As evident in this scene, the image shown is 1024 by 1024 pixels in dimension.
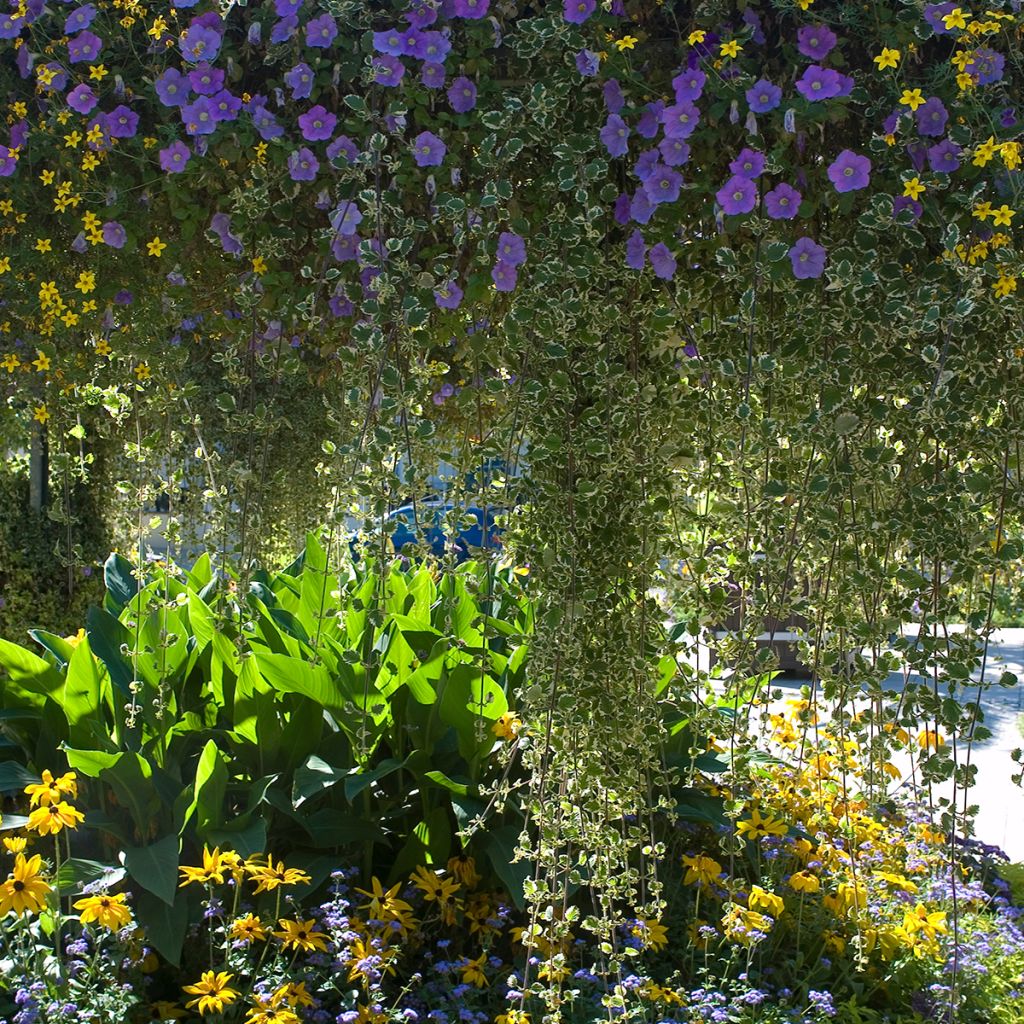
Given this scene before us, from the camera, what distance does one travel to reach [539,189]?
1.68 metres

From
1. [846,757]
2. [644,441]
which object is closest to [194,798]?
[644,441]

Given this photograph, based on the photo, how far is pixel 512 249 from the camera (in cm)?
165

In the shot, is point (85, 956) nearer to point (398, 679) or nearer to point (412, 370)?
point (398, 679)

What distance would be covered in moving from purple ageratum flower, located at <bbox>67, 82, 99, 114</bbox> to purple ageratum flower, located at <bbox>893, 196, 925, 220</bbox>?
1.26 metres

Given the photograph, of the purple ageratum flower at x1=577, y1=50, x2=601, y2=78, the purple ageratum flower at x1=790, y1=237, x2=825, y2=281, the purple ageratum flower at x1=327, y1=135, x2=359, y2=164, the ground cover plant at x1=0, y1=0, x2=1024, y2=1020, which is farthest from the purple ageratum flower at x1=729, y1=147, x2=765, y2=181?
the purple ageratum flower at x1=327, y1=135, x2=359, y2=164

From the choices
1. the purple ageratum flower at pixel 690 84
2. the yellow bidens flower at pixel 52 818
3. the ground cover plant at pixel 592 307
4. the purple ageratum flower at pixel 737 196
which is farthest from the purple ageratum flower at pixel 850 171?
the yellow bidens flower at pixel 52 818

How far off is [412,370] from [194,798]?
905mm

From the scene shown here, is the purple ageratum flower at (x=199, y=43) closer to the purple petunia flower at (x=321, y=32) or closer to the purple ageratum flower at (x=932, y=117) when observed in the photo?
the purple petunia flower at (x=321, y=32)

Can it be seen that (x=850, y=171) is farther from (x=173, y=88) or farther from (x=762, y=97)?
(x=173, y=88)

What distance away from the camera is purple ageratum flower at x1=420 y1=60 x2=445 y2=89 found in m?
1.61

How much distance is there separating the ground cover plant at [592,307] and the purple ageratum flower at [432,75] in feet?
0.09

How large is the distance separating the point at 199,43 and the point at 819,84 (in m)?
0.91

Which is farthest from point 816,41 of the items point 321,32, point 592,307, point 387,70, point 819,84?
point 321,32

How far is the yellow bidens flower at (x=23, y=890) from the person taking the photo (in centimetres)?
153
